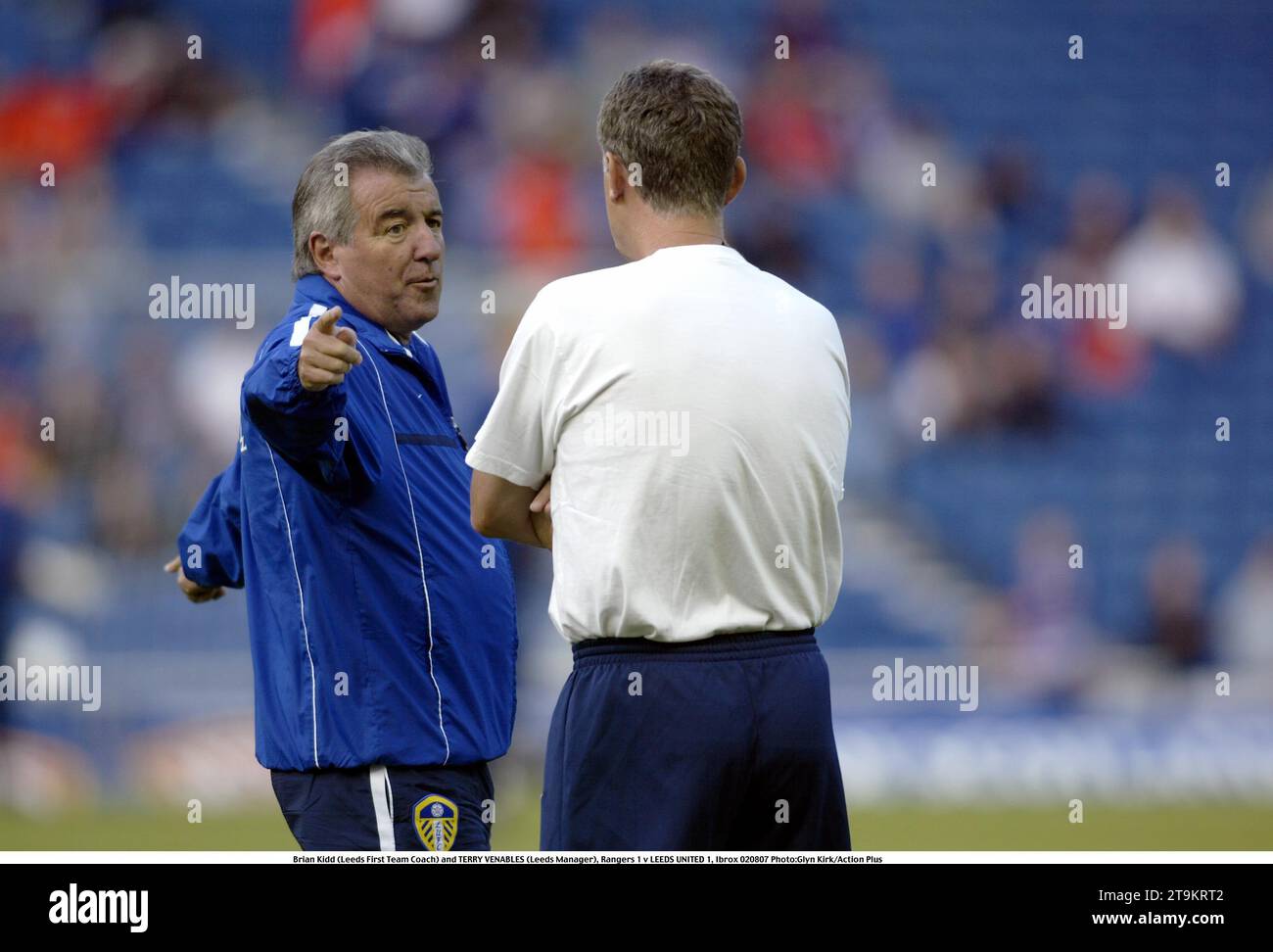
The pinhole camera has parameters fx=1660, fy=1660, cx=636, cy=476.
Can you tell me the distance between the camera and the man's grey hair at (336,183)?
3.34 metres

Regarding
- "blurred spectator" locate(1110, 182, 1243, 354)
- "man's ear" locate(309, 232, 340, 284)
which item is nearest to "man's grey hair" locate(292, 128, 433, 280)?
"man's ear" locate(309, 232, 340, 284)

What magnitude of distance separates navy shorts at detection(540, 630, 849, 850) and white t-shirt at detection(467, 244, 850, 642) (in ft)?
0.15

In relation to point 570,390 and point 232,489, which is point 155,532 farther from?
point 570,390

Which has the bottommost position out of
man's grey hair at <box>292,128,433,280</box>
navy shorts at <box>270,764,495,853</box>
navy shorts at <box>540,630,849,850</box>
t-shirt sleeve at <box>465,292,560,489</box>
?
navy shorts at <box>270,764,495,853</box>

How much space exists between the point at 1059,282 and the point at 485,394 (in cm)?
349

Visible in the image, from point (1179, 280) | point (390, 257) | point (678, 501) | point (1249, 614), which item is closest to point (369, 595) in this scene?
point (390, 257)

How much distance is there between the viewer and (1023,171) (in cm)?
1007

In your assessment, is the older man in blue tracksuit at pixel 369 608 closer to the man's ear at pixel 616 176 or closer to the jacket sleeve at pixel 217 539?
the jacket sleeve at pixel 217 539

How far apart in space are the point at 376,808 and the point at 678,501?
96 centimetres

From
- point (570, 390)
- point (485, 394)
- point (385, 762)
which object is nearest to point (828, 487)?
point (570, 390)

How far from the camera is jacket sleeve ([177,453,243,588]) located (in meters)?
3.36

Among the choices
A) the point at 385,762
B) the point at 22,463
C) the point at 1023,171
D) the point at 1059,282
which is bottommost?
the point at 385,762

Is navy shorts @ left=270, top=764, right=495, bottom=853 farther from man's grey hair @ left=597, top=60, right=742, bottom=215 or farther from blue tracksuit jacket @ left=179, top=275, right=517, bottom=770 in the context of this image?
man's grey hair @ left=597, top=60, right=742, bottom=215

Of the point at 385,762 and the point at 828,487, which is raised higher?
the point at 828,487
